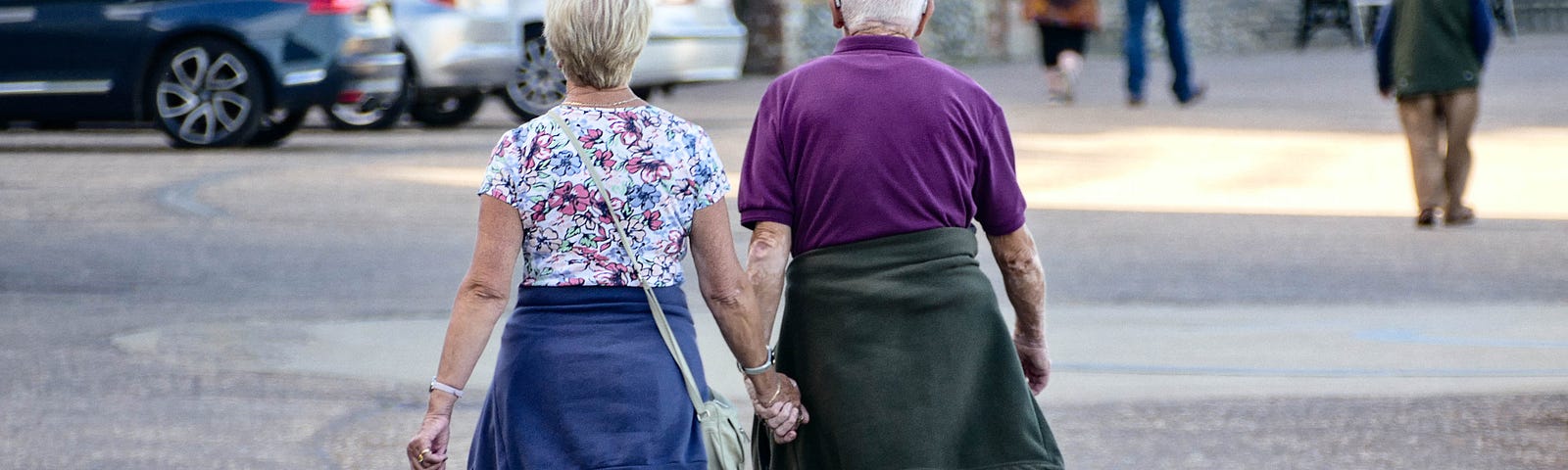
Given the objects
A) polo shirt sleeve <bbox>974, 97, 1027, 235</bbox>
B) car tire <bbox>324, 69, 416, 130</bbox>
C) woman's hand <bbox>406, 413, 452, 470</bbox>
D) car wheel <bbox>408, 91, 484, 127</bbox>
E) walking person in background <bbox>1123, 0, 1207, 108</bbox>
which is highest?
polo shirt sleeve <bbox>974, 97, 1027, 235</bbox>

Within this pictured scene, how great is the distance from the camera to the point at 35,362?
21.5ft

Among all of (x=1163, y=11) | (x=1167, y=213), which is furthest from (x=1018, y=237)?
(x=1163, y=11)

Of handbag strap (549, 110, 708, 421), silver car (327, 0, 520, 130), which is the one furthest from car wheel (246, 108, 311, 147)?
handbag strap (549, 110, 708, 421)

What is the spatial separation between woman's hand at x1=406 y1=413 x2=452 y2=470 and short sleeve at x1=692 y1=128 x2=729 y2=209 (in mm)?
515

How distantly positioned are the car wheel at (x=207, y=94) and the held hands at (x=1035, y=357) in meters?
10.5

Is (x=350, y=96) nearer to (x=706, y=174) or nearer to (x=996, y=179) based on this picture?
(x=996, y=179)

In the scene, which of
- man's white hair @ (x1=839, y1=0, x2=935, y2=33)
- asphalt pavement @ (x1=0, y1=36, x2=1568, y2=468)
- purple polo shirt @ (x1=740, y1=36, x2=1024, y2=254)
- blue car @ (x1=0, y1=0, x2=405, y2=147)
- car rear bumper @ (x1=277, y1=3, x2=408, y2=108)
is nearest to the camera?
purple polo shirt @ (x1=740, y1=36, x2=1024, y2=254)

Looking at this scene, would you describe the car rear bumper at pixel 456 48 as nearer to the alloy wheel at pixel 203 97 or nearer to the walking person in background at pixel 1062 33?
the alloy wheel at pixel 203 97

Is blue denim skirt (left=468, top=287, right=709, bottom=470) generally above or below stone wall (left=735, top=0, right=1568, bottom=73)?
above

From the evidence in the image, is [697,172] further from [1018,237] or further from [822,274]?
[1018,237]

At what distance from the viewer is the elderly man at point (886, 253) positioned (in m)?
3.60

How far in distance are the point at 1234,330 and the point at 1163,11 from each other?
12.0 m

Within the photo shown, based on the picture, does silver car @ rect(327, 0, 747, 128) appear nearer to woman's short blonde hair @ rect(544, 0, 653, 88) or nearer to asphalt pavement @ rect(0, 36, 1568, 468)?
asphalt pavement @ rect(0, 36, 1568, 468)

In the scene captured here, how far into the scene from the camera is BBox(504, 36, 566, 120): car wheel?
17.1 metres
